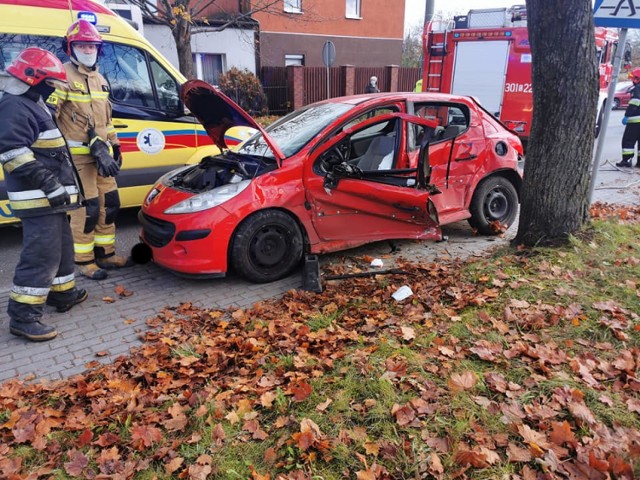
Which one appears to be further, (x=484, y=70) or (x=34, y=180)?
(x=484, y=70)

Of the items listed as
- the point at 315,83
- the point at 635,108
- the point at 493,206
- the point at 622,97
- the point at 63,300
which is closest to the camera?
the point at 63,300

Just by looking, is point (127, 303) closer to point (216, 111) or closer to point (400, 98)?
point (216, 111)

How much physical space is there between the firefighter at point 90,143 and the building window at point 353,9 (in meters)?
20.0

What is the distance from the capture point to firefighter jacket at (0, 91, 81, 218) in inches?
139

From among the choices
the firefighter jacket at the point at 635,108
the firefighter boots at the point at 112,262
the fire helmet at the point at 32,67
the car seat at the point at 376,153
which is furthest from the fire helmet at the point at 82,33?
the firefighter jacket at the point at 635,108

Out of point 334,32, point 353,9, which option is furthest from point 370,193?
point 353,9

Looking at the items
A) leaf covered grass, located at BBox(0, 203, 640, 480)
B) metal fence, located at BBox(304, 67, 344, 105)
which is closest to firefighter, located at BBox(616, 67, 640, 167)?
leaf covered grass, located at BBox(0, 203, 640, 480)

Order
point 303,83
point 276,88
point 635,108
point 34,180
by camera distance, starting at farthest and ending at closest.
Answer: point 276,88 < point 303,83 < point 635,108 < point 34,180

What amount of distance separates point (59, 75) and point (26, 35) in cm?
237

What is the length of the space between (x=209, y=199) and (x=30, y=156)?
56.2 inches

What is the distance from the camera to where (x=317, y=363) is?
3.24 metres

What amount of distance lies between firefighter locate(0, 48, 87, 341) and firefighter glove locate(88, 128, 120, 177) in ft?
2.32

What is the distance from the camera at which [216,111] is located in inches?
198

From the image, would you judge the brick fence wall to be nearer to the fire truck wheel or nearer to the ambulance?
the ambulance
